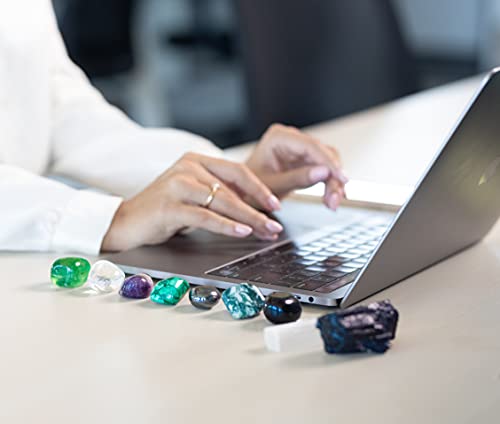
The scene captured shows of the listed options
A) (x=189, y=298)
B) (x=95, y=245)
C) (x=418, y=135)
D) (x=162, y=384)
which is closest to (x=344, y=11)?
(x=418, y=135)

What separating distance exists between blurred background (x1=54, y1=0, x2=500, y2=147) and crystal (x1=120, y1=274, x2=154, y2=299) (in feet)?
3.54

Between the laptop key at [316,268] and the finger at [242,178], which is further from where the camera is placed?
the finger at [242,178]

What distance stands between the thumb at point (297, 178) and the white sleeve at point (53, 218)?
0.20m

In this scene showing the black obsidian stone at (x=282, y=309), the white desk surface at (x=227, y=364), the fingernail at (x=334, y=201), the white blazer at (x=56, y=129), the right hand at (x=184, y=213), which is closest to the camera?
the white desk surface at (x=227, y=364)

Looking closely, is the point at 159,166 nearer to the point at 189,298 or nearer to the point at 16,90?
the point at 16,90

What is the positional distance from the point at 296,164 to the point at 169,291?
394mm

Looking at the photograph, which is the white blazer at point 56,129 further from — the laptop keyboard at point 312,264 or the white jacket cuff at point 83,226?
the laptop keyboard at point 312,264

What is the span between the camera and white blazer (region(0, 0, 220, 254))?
108 centimetres

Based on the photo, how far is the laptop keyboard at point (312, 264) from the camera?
73 centimetres

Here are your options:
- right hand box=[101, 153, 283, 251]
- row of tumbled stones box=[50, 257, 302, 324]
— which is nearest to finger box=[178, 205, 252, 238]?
right hand box=[101, 153, 283, 251]

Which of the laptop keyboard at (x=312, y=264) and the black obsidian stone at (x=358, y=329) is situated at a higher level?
the black obsidian stone at (x=358, y=329)

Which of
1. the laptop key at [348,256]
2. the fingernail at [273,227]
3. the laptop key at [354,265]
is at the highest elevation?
the laptop key at [354,265]

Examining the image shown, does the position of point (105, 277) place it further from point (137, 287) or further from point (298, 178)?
point (298, 178)

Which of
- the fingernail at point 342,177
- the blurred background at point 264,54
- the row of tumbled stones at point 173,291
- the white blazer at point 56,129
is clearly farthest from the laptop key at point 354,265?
the blurred background at point 264,54
